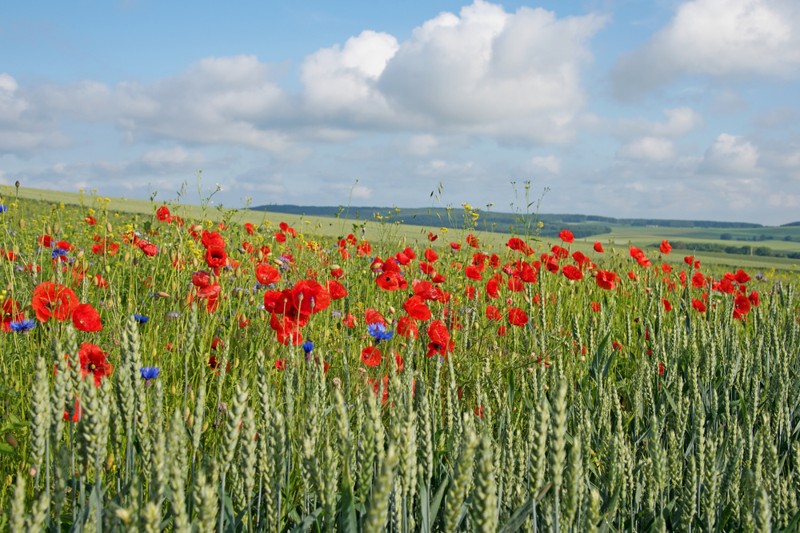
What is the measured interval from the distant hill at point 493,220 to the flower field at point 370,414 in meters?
0.61

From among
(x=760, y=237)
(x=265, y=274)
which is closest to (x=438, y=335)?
(x=265, y=274)

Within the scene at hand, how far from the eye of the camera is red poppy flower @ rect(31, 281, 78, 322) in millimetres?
2118

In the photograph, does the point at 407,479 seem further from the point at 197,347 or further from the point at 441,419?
the point at 197,347

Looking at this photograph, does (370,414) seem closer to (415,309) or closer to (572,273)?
(415,309)

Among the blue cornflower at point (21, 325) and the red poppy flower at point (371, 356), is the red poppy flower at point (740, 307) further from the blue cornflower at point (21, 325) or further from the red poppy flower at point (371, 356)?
the blue cornflower at point (21, 325)

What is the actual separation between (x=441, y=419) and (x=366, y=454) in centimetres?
92

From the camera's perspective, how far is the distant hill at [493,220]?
532 centimetres

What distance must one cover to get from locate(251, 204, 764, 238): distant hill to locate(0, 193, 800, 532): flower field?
61cm

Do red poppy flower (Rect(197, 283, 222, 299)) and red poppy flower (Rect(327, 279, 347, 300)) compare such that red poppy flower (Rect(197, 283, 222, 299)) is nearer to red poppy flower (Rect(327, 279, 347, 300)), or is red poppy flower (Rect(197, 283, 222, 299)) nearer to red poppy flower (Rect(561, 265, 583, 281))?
red poppy flower (Rect(327, 279, 347, 300))

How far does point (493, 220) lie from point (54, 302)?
16.9 ft

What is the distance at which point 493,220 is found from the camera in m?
6.80

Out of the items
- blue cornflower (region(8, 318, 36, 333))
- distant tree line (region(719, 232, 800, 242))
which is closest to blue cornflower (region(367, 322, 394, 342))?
blue cornflower (region(8, 318, 36, 333))

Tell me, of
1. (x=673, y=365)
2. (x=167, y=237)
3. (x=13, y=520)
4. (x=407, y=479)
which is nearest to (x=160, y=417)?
(x=13, y=520)

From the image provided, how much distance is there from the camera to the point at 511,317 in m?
3.09
